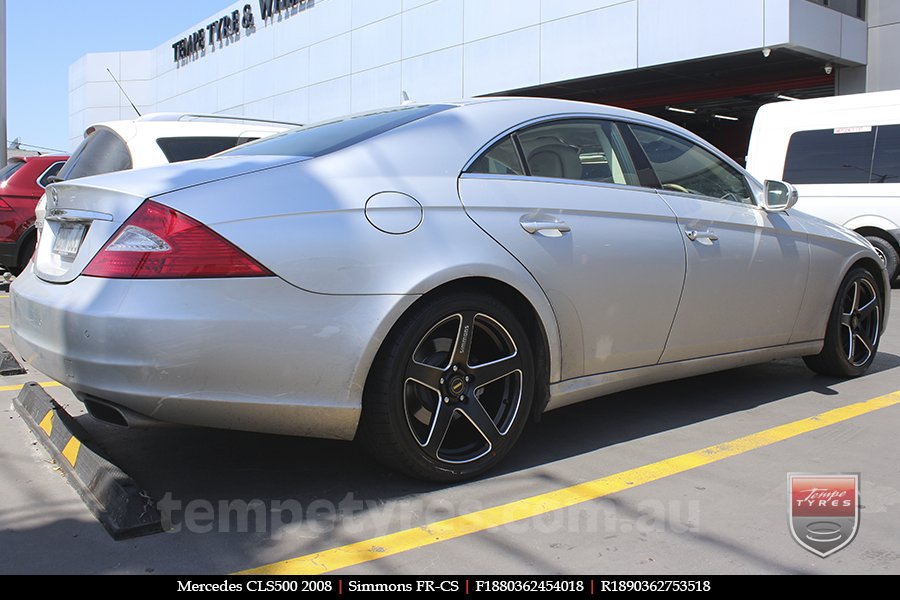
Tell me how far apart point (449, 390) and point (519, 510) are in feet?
1.62

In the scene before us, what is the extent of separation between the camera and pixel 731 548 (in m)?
2.62

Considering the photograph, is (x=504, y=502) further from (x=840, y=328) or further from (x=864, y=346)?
(x=864, y=346)

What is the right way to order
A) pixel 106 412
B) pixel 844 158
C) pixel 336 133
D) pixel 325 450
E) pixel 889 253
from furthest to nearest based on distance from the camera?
pixel 844 158 < pixel 889 253 < pixel 325 450 < pixel 336 133 < pixel 106 412

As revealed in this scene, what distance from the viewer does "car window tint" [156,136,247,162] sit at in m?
5.94

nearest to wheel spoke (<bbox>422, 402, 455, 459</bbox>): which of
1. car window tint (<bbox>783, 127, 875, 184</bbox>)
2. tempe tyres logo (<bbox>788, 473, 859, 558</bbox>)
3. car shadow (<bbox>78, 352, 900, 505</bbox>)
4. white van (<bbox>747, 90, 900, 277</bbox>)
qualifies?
car shadow (<bbox>78, 352, 900, 505</bbox>)

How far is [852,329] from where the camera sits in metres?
5.02

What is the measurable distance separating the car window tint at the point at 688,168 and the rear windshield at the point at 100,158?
3602 millimetres

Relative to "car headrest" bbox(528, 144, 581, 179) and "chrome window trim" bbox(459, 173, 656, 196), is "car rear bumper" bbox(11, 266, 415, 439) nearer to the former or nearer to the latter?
"chrome window trim" bbox(459, 173, 656, 196)

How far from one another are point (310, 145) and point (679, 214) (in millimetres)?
1746

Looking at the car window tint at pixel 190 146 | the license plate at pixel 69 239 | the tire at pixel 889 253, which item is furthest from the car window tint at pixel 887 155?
the license plate at pixel 69 239

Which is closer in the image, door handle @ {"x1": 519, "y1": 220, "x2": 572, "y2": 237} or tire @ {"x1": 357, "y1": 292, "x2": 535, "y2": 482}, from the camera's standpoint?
tire @ {"x1": 357, "y1": 292, "x2": 535, "y2": 482}

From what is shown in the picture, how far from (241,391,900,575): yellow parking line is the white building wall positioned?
41.4ft

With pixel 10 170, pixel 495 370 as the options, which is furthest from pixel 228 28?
pixel 495 370
